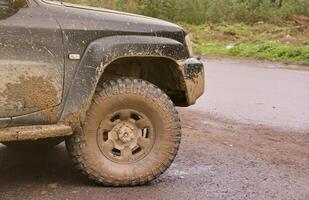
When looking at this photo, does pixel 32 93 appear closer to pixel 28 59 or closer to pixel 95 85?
pixel 28 59

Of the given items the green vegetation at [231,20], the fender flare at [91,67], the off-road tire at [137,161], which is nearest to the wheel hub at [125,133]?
the off-road tire at [137,161]

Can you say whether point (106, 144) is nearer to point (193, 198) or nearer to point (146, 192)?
point (146, 192)

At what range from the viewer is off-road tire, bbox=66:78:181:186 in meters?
4.77

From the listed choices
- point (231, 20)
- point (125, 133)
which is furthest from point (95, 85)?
point (231, 20)

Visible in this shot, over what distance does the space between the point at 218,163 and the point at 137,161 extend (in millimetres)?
1185

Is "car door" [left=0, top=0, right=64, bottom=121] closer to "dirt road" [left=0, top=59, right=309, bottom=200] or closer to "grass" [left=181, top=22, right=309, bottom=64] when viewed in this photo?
"dirt road" [left=0, top=59, right=309, bottom=200]

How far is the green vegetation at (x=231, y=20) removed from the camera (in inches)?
803

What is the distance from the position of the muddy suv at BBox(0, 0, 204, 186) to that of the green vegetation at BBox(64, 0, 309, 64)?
47.5 ft

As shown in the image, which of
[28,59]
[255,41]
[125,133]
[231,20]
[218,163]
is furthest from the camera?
[231,20]

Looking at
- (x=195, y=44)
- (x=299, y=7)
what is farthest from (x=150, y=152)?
(x=299, y=7)

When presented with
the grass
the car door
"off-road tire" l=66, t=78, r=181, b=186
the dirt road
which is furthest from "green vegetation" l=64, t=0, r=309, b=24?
the car door

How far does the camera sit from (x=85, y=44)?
15.2 feet

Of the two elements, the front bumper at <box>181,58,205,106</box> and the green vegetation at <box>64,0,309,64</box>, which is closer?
the front bumper at <box>181,58,205,106</box>

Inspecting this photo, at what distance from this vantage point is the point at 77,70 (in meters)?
4.59
